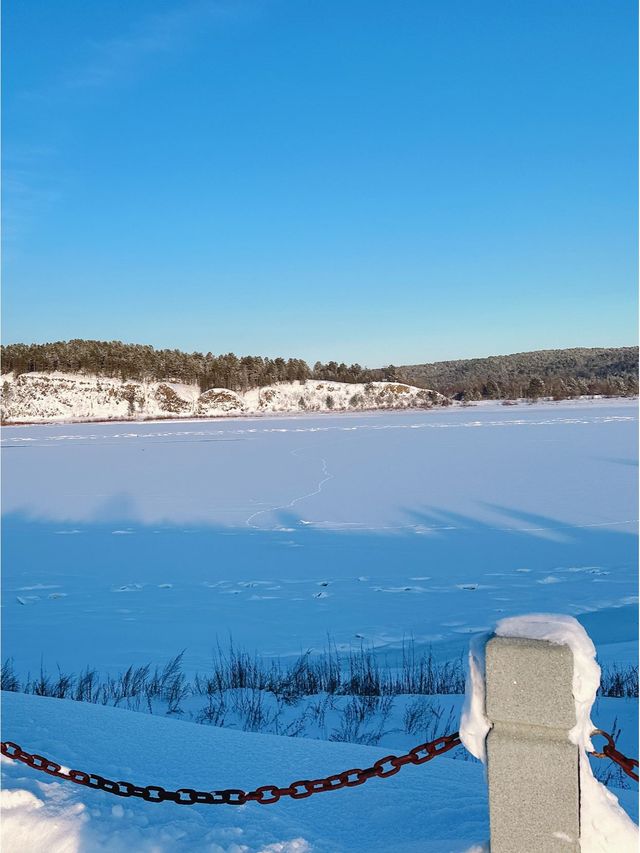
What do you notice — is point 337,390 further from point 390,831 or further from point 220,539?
point 390,831

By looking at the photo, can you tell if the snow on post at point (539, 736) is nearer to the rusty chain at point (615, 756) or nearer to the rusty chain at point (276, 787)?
the rusty chain at point (615, 756)

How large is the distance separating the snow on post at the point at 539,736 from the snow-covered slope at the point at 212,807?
312mm

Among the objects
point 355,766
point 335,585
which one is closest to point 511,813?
point 355,766

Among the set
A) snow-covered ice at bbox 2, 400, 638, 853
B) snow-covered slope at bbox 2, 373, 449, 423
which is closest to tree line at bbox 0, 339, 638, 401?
snow-covered slope at bbox 2, 373, 449, 423

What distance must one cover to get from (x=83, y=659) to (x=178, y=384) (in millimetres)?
78221

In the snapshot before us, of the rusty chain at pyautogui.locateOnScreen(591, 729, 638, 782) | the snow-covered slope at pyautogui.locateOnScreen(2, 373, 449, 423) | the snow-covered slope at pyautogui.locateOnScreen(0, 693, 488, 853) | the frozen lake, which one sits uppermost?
the snow-covered slope at pyautogui.locateOnScreen(2, 373, 449, 423)

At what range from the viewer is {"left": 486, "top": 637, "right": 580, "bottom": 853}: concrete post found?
1.94 meters

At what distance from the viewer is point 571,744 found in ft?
6.44

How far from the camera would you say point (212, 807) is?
3.28 meters

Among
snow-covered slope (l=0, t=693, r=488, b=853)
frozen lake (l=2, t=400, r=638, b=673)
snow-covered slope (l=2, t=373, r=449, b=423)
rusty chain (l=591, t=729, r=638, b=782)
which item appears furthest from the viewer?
snow-covered slope (l=2, t=373, r=449, b=423)

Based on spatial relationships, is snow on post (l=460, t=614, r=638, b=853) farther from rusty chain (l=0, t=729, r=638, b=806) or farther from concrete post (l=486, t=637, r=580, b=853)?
rusty chain (l=0, t=729, r=638, b=806)

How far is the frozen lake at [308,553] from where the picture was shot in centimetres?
A: 769

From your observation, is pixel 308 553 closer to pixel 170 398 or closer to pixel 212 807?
pixel 212 807

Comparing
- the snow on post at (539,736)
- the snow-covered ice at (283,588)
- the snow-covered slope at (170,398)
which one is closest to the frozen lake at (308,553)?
the snow-covered ice at (283,588)
